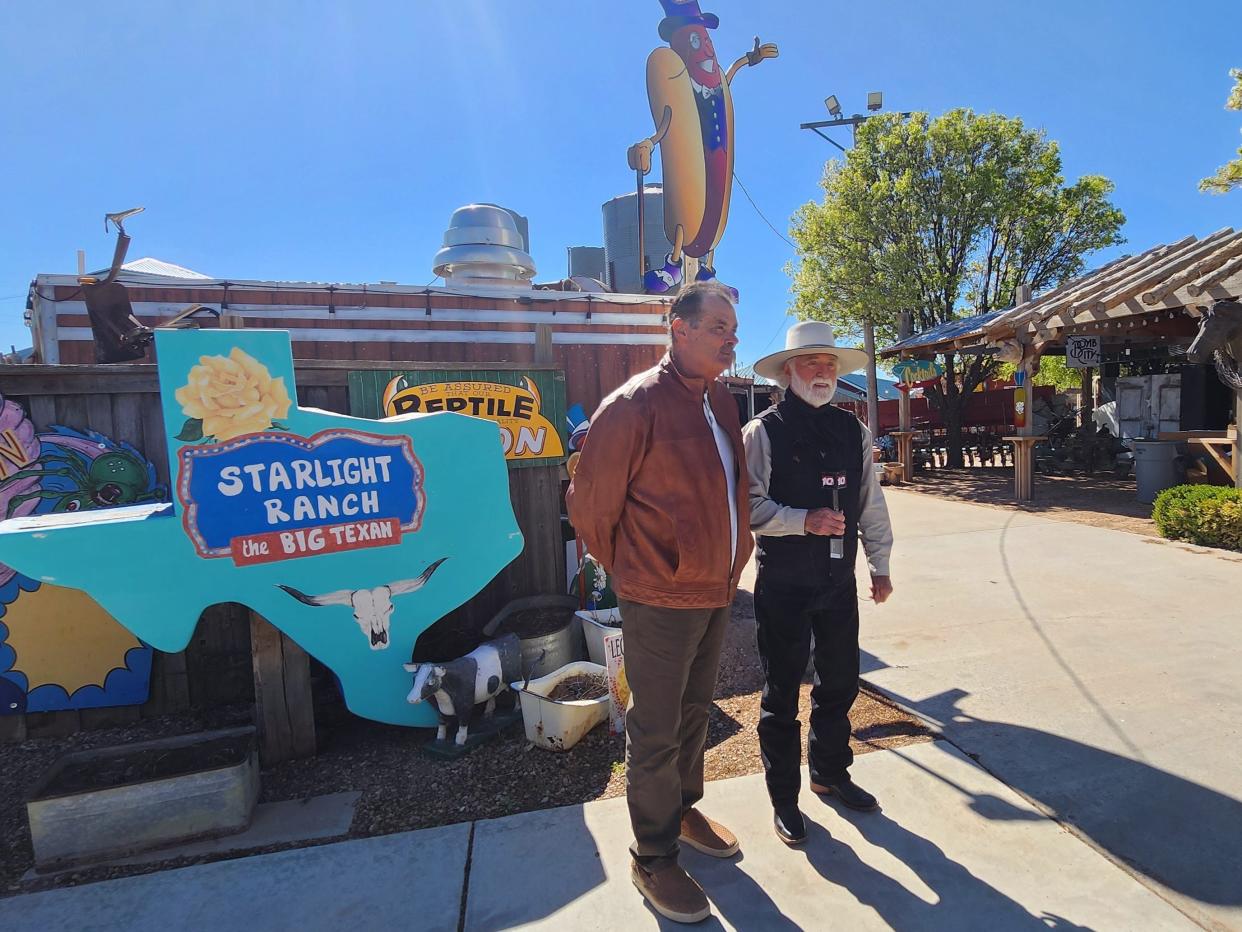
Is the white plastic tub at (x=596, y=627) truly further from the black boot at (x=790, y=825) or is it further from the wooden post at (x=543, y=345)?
the wooden post at (x=543, y=345)

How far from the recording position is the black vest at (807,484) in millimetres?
2523

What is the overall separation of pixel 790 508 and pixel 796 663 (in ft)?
1.89

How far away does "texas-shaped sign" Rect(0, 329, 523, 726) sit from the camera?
289 centimetres

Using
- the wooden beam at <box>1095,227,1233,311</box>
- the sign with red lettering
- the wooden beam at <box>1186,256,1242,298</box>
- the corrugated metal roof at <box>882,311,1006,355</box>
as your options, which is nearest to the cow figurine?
the sign with red lettering

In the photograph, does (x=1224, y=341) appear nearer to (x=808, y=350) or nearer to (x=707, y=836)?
(x=808, y=350)

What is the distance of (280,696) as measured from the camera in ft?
10.7

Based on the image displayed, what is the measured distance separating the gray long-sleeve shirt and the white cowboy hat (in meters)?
0.28

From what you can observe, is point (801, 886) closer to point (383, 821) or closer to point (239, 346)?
point (383, 821)

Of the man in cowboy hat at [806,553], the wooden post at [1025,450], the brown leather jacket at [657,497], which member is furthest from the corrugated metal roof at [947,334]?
the brown leather jacket at [657,497]

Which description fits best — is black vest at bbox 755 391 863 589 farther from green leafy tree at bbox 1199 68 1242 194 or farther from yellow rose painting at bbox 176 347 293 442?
green leafy tree at bbox 1199 68 1242 194

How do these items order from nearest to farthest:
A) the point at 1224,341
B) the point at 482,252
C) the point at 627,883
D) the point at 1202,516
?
the point at 627,883 < the point at 1202,516 < the point at 482,252 < the point at 1224,341

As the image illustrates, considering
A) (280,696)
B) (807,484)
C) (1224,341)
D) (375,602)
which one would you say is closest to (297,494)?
(375,602)

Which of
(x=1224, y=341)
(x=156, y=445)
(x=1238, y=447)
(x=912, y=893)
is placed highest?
(x=1224, y=341)

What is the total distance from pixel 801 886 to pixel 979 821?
815mm
